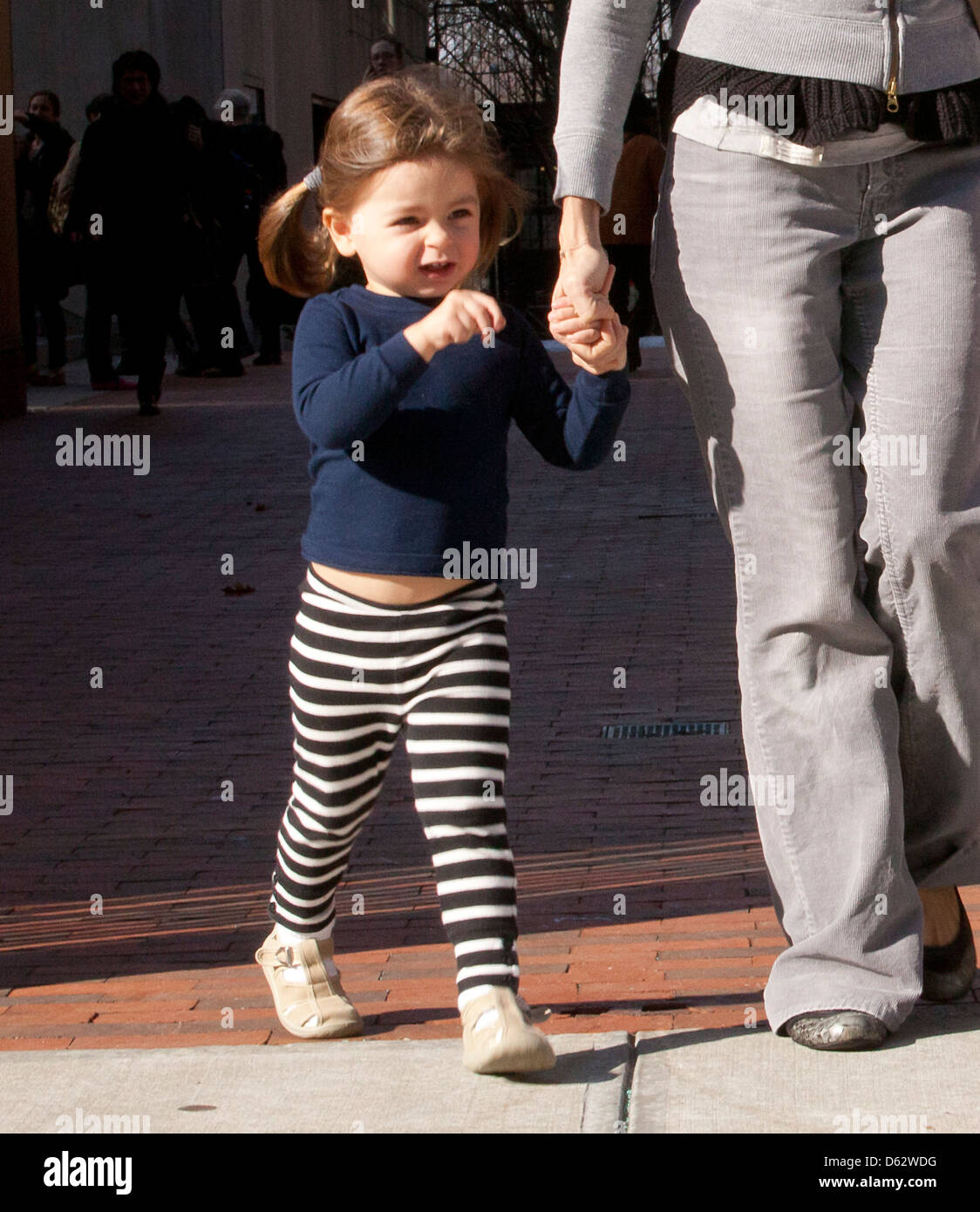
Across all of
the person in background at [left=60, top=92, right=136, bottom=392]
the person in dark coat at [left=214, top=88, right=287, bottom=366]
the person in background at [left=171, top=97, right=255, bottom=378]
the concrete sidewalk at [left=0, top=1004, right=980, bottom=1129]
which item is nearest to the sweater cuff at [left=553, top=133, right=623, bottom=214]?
the concrete sidewalk at [left=0, top=1004, right=980, bottom=1129]

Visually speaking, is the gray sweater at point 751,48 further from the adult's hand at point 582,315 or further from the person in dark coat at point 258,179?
the person in dark coat at point 258,179

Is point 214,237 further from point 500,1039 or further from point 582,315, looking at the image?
point 500,1039

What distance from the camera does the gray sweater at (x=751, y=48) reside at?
2.89 m

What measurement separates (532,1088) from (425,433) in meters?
1.00

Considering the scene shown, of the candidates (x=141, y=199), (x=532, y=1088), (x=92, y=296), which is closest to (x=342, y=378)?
(x=532, y=1088)

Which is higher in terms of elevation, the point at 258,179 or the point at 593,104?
the point at 593,104

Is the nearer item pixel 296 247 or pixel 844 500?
pixel 844 500

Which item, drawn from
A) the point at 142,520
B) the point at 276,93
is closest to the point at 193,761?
the point at 142,520

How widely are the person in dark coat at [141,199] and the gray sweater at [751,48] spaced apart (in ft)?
30.5

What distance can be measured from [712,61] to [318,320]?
722 millimetres

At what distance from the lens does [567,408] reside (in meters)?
3.04

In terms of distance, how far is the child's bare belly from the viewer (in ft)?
9.78

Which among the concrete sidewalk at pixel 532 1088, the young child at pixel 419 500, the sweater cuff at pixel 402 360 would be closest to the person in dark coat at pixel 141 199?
the young child at pixel 419 500
